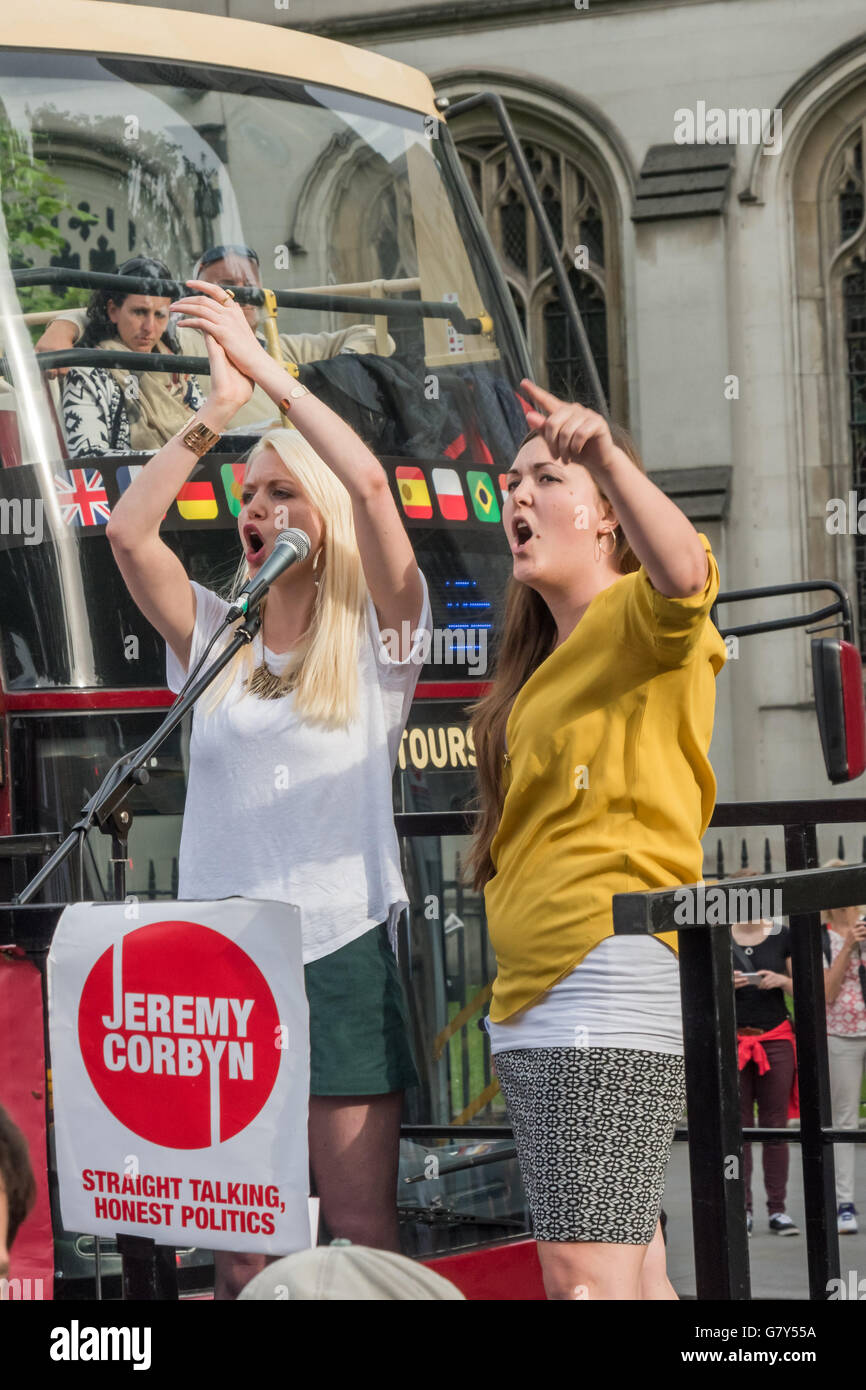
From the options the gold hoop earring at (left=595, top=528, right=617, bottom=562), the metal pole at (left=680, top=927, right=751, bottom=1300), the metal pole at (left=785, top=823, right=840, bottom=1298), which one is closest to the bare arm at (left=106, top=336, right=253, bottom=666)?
the gold hoop earring at (left=595, top=528, right=617, bottom=562)

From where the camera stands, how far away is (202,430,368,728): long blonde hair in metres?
3.29

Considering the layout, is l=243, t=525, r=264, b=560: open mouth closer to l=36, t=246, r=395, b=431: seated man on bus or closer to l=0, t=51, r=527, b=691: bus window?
l=0, t=51, r=527, b=691: bus window

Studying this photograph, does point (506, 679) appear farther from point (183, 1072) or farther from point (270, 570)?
point (183, 1072)

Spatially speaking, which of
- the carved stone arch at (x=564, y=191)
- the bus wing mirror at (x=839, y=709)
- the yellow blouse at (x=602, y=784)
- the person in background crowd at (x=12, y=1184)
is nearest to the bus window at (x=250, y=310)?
the bus wing mirror at (x=839, y=709)

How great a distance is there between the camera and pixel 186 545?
5.31 m

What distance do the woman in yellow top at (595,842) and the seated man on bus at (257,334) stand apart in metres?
2.89

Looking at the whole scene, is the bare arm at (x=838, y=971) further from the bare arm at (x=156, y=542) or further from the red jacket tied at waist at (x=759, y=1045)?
the bare arm at (x=156, y=542)

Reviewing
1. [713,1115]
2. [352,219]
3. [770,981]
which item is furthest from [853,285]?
[713,1115]

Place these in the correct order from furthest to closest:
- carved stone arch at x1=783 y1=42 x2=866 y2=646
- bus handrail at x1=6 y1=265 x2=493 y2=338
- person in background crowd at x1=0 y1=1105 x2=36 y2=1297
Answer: carved stone arch at x1=783 y1=42 x2=866 y2=646 < bus handrail at x1=6 y1=265 x2=493 y2=338 < person in background crowd at x1=0 y1=1105 x2=36 y2=1297

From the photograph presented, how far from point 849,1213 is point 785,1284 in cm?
107

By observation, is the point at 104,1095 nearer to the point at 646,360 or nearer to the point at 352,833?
the point at 352,833

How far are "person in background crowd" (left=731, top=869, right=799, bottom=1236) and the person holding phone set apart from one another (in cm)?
428

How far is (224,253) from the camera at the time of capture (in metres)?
5.95

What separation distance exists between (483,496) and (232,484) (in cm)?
91
